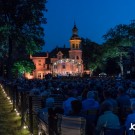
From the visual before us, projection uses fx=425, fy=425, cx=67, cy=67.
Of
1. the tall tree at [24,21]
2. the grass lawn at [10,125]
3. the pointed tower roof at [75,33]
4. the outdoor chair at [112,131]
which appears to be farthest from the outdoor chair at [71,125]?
the pointed tower roof at [75,33]

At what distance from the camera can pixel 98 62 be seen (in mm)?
111438

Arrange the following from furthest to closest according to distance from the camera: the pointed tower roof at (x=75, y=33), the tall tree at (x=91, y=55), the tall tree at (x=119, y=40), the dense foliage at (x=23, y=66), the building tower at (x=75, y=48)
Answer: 1. the pointed tower roof at (x=75, y=33)
2. the building tower at (x=75, y=48)
3. the tall tree at (x=91, y=55)
4. the tall tree at (x=119, y=40)
5. the dense foliage at (x=23, y=66)

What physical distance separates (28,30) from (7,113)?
35.1m

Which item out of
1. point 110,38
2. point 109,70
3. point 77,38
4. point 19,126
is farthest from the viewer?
point 77,38

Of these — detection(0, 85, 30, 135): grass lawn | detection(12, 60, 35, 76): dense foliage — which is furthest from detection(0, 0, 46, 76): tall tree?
detection(0, 85, 30, 135): grass lawn

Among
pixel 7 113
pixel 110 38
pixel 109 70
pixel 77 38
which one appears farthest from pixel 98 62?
pixel 7 113

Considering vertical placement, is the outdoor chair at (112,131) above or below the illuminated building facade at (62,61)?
below

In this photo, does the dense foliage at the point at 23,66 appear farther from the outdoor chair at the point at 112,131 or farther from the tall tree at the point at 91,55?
the outdoor chair at the point at 112,131

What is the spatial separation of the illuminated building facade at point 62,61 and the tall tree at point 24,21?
231 feet

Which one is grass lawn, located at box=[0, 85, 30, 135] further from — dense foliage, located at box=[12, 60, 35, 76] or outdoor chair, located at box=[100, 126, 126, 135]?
dense foliage, located at box=[12, 60, 35, 76]

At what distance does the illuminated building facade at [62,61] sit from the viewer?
12907 centimetres

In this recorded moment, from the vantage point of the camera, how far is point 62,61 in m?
127

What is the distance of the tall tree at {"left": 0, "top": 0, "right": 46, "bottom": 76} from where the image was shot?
5309cm

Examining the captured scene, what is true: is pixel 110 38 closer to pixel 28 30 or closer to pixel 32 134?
pixel 28 30
